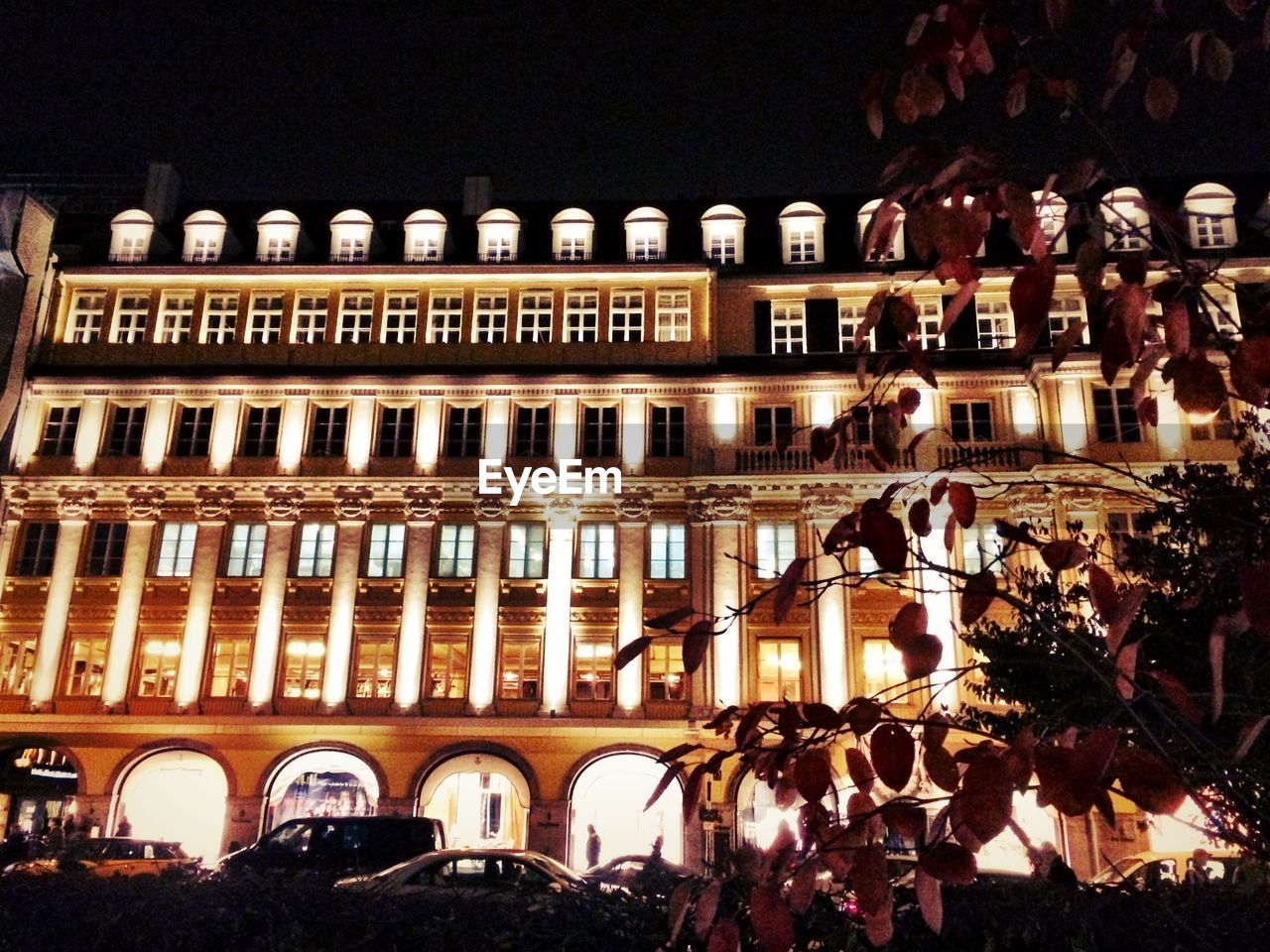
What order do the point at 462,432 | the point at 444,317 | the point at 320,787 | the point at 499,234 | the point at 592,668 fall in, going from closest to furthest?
the point at 592,668 → the point at 320,787 → the point at 462,432 → the point at 444,317 → the point at 499,234

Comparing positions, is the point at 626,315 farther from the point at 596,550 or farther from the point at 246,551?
the point at 246,551

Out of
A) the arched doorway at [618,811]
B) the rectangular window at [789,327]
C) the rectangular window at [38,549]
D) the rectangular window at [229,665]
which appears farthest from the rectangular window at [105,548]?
the rectangular window at [789,327]

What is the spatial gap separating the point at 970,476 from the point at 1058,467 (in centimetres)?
243

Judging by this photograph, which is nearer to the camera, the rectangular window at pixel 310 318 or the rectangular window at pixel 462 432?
the rectangular window at pixel 462 432

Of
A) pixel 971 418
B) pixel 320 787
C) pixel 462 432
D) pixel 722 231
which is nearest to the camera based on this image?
pixel 320 787

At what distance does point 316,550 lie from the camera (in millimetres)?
32719

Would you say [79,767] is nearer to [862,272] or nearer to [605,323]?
[605,323]

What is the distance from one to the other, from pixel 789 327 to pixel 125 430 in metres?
21.6

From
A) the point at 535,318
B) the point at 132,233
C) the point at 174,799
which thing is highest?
the point at 132,233

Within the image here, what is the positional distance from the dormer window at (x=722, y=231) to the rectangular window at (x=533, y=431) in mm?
8599

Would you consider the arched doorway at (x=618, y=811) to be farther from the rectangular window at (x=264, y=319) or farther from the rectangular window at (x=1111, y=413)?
the rectangular window at (x=264, y=319)

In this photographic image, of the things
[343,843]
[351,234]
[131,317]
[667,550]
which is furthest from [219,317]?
[343,843]

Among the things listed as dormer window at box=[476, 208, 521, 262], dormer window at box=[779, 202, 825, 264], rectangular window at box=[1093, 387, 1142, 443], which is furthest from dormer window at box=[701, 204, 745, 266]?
rectangular window at box=[1093, 387, 1142, 443]

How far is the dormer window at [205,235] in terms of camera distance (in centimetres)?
3722
